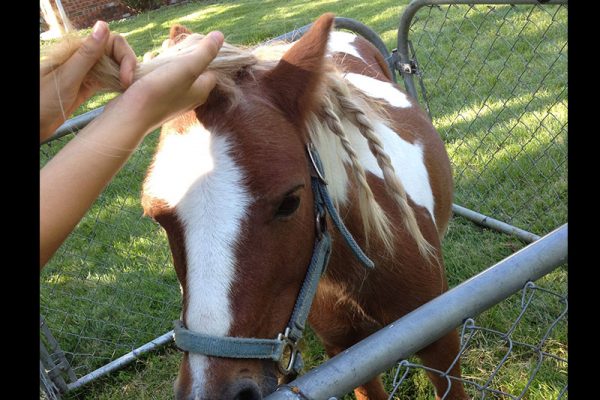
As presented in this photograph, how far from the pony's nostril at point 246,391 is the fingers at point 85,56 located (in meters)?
0.80

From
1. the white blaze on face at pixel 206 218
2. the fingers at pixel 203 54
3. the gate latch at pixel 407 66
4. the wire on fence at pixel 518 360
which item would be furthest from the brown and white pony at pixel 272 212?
the gate latch at pixel 407 66

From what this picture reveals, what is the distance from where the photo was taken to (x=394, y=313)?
1.90 metres

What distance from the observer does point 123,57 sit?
1291 millimetres

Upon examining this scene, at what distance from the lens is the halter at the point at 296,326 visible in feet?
3.90

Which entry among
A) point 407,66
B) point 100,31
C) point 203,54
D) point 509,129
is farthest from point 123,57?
point 509,129

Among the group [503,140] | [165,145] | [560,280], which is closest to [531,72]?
[503,140]

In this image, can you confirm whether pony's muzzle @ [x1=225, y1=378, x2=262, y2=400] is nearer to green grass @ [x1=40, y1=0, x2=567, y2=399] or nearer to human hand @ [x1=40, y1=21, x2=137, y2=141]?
human hand @ [x1=40, y1=21, x2=137, y2=141]

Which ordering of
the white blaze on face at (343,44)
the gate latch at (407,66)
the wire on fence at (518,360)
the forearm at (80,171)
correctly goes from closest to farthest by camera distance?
the forearm at (80,171), the wire on fence at (518,360), the white blaze on face at (343,44), the gate latch at (407,66)

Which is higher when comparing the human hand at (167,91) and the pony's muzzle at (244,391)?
the human hand at (167,91)

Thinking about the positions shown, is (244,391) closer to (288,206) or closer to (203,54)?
(288,206)

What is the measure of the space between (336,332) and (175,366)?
50.8 inches

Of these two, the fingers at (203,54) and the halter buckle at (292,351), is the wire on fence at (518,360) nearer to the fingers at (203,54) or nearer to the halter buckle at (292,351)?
the halter buckle at (292,351)
